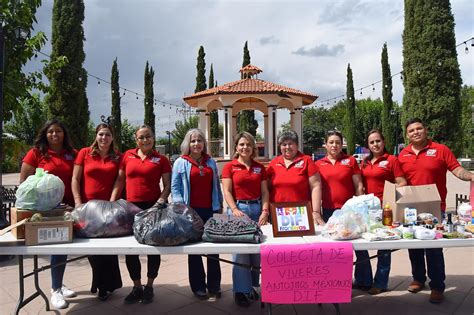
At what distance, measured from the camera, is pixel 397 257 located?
539cm

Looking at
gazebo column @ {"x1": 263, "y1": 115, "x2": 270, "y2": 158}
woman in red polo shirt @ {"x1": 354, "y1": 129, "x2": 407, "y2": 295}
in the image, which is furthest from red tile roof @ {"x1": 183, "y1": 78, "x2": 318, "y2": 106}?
woman in red polo shirt @ {"x1": 354, "y1": 129, "x2": 407, "y2": 295}

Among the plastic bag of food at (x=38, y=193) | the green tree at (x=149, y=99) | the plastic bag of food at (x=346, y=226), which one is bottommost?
the plastic bag of food at (x=346, y=226)

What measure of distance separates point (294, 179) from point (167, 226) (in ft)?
4.34

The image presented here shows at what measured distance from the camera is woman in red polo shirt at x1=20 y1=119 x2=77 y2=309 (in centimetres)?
371

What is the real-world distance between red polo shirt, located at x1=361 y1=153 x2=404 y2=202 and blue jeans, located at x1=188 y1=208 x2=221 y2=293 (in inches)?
65.3

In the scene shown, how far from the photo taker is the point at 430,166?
3693 millimetres

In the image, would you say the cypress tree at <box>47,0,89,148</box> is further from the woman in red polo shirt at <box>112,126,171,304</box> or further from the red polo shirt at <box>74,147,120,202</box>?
the woman in red polo shirt at <box>112,126,171,304</box>

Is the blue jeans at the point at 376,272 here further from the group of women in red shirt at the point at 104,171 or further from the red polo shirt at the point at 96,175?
the red polo shirt at the point at 96,175

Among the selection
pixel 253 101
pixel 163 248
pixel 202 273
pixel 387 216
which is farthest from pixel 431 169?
pixel 253 101

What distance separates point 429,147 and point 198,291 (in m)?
2.79

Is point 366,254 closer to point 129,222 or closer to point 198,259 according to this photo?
point 198,259

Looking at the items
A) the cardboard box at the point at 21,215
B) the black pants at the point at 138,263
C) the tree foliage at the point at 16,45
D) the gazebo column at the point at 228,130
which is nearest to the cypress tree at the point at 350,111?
the gazebo column at the point at 228,130

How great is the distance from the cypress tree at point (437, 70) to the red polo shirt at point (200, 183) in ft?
24.4

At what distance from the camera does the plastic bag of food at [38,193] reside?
297 cm
